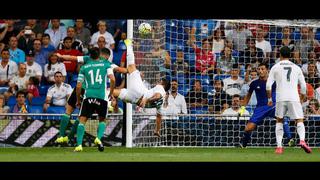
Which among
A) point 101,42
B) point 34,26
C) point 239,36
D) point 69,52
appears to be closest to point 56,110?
point 69,52

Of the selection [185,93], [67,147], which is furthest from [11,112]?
[185,93]

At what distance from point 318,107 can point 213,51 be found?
257 cm

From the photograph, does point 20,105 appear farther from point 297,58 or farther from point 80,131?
point 297,58

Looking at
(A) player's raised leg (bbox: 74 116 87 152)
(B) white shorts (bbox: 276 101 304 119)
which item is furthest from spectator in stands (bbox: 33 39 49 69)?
(B) white shorts (bbox: 276 101 304 119)

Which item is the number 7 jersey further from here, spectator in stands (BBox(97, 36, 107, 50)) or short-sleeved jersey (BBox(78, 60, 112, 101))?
spectator in stands (BBox(97, 36, 107, 50))

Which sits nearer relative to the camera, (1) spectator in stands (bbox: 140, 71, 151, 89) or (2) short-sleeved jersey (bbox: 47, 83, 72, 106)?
(1) spectator in stands (bbox: 140, 71, 151, 89)

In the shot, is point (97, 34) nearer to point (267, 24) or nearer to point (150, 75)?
point (150, 75)

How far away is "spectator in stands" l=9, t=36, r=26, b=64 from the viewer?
19.4m

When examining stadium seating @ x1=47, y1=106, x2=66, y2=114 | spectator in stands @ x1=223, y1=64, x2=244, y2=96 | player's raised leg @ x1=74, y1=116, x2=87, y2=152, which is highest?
spectator in stands @ x1=223, y1=64, x2=244, y2=96

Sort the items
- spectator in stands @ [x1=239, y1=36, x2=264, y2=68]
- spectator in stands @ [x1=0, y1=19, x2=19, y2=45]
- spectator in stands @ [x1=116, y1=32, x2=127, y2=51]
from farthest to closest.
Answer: spectator in stands @ [x1=0, y1=19, x2=19, y2=45]
spectator in stands @ [x1=116, y1=32, x2=127, y2=51]
spectator in stands @ [x1=239, y1=36, x2=264, y2=68]

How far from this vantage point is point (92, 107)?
47.6 ft

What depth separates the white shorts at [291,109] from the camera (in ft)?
47.3

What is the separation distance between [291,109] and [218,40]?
501cm

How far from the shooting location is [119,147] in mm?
16641
